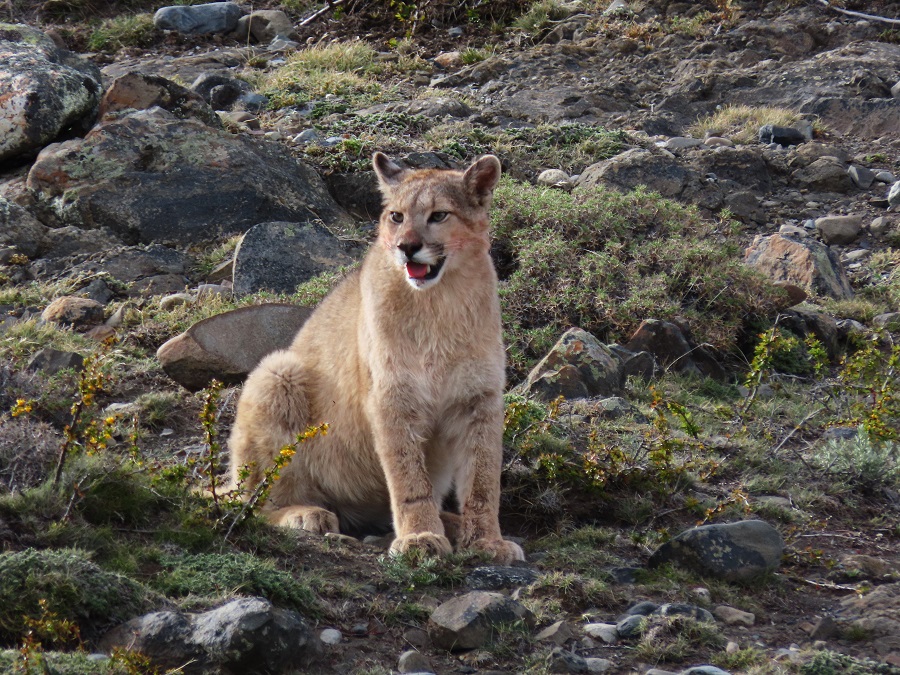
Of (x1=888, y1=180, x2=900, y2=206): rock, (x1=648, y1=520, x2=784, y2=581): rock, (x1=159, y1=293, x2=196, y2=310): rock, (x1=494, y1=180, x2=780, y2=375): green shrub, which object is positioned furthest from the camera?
(x1=888, y1=180, x2=900, y2=206): rock

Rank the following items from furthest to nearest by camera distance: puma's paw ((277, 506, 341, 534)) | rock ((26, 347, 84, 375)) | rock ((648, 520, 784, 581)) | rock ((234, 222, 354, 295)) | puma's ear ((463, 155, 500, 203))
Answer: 1. rock ((234, 222, 354, 295))
2. rock ((26, 347, 84, 375))
3. puma's ear ((463, 155, 500, 203))
4. puma's paw ((277, 506, 341, 534))
5. rock ((648, 520, 784, 581))

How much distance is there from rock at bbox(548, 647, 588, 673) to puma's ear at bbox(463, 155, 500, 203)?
271cm

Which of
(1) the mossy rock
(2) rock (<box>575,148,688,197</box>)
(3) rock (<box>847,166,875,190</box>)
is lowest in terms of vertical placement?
(1) the mossy rock

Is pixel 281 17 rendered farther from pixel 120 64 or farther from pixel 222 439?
pixel 222 439

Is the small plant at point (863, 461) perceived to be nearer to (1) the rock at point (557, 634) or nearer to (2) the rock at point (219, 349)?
(1) the rock at point (557, 634)

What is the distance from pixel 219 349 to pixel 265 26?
1027cm

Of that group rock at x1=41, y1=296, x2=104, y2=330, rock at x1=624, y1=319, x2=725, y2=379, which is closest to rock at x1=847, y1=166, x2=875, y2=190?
rock at x1=624, y1=319, x2=725, y2=379

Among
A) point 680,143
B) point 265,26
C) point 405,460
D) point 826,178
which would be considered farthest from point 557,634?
point 265,26

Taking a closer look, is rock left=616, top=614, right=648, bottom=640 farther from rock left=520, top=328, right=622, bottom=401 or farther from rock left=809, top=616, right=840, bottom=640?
rock left=520, top=328, right=622, bottom=401

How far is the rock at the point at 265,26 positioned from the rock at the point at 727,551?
1318cm

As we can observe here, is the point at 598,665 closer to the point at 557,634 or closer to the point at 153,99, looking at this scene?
the point at 557,634

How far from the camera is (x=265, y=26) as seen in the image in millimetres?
16859

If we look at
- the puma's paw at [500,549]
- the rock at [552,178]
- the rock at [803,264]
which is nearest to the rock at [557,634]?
the puma's paw at [500,549]

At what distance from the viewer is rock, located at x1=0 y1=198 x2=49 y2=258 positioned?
10180 millimetres
